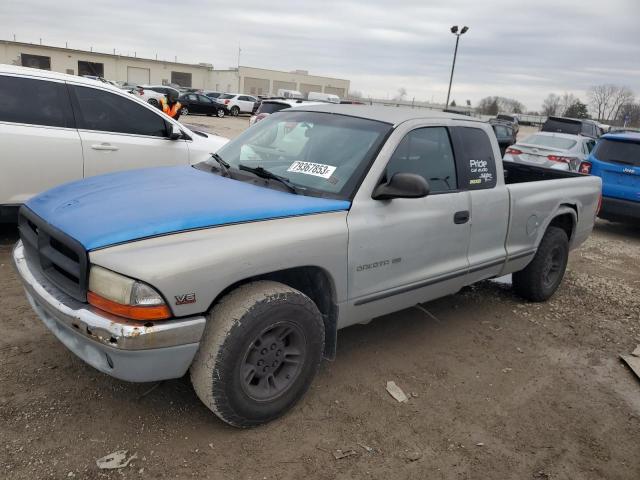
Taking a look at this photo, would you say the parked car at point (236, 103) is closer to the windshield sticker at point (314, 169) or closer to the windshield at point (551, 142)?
the windshield at point (551, 142)

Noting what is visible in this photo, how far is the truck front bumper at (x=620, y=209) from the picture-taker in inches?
336

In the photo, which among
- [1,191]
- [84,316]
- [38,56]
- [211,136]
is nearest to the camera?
[84,316]

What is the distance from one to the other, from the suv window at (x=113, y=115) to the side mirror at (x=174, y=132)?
0.24ft

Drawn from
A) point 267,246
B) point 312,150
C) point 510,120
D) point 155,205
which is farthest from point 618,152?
point 510,120

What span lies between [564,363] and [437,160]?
1.93 m

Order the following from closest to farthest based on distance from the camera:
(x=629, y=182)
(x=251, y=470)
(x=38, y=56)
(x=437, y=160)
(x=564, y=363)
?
(x=251, y=470), (x=437, y=160), (x=564, y=363), (x=629, y=182), (x=38, y=56)

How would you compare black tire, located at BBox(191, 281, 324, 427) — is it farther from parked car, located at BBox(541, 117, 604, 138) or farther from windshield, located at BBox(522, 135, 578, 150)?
parked car, located at BBox(541, 117, 604, 138)

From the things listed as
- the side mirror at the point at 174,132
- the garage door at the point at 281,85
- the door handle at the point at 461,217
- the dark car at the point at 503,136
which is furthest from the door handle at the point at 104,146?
the garage door at the point at 281,85

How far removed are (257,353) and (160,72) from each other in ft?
244

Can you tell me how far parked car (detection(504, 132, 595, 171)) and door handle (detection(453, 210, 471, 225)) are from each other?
821cm

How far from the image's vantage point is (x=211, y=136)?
691 cm

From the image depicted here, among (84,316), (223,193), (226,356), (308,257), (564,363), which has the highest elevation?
(223,193)

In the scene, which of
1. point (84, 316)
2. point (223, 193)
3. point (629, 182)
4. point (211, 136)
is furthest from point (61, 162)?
point (629, 182)

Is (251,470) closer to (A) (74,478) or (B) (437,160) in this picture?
(A) (74,478)
